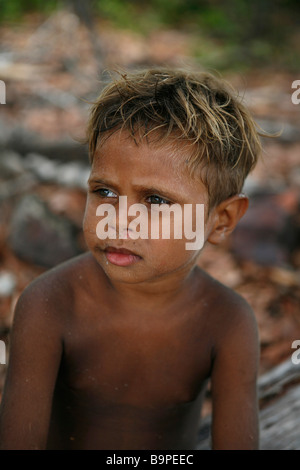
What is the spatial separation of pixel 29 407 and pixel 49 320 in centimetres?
27

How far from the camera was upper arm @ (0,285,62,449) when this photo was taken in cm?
174

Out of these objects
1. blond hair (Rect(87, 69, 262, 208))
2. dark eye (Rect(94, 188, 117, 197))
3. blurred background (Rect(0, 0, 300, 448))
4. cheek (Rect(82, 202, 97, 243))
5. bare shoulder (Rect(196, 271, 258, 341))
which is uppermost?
blurred background (Rect(0, 0, 300, 448))

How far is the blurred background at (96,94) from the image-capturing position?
12.5ft

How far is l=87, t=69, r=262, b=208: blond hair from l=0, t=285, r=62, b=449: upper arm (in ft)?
1.83

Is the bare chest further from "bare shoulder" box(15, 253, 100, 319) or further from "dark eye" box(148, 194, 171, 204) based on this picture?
"dark eye" box(148, 194, 171, 204)

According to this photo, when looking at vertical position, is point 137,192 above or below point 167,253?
above

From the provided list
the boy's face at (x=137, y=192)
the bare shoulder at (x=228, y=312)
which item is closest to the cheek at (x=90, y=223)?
the boy's face at (x=137, y=192)

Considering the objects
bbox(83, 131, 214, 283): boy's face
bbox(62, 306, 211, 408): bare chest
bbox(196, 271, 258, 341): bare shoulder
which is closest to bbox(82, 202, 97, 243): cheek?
bbox(83, 131, 214, 283): boy's face

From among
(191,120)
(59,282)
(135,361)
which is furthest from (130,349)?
(191,120)

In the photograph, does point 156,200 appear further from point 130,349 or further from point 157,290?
point 130,349

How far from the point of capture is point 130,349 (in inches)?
74.5

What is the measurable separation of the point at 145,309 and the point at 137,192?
1.54 feet

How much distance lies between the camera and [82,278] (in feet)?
6.18

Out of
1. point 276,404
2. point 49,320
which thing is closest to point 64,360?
point 49,320
